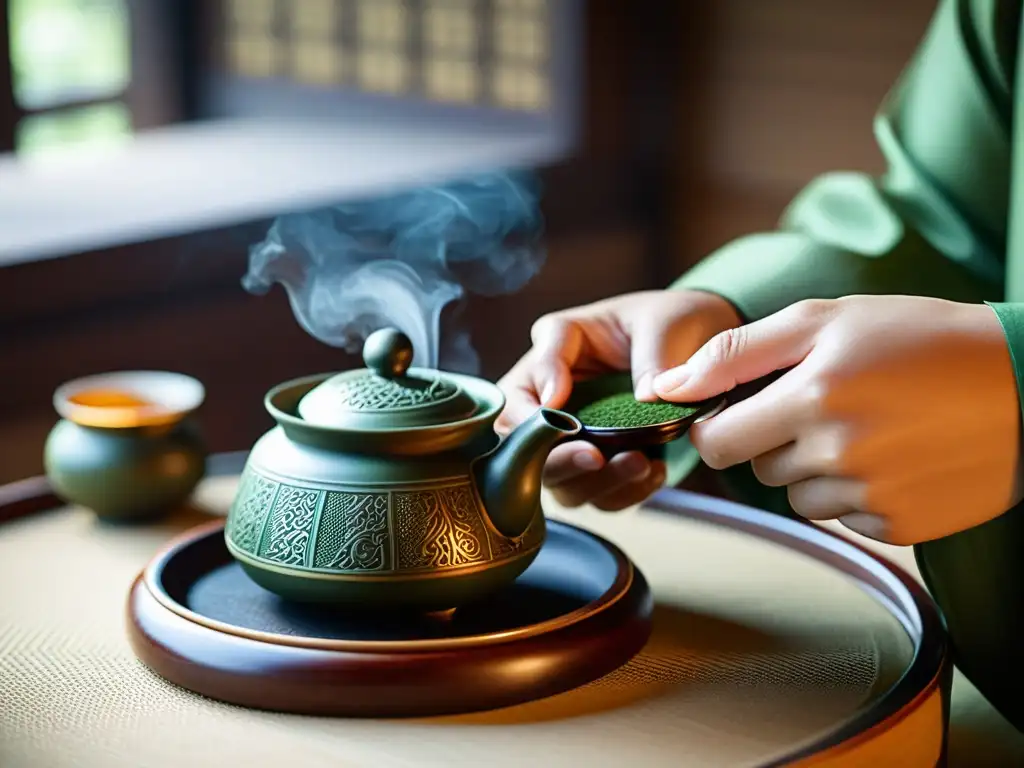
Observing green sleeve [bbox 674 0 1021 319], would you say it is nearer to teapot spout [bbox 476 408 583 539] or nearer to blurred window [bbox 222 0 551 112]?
teapot spout [bbox 476 408 583 539]

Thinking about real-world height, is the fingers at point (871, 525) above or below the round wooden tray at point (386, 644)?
above

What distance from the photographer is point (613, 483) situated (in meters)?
1.32

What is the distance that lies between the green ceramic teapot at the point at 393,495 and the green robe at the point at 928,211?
443mm

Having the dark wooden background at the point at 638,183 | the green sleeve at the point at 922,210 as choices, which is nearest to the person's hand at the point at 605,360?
the green sleeve at the point at 922,210

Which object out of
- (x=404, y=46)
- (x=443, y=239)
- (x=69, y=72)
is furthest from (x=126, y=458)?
(x=404, y=46)

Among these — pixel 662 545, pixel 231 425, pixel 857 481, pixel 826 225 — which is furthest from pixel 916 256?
pixel 231 425

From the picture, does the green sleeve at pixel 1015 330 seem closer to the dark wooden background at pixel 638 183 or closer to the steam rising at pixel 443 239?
the steam rising at pixel 443 239

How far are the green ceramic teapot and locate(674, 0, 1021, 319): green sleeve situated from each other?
0.46 meters

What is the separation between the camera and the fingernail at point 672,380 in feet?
3.77

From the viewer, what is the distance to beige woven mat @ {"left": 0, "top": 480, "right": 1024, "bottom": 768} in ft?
3.30

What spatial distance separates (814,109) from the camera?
312cm

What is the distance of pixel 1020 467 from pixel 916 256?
1.58 ft

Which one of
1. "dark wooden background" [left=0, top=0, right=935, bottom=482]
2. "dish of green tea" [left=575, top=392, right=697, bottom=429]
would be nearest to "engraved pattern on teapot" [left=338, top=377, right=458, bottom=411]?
"dish of green tea" [left=575, top=392, right=697, bottom=429]

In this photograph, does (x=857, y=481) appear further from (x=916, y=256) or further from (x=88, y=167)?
(x=88, y=167)
